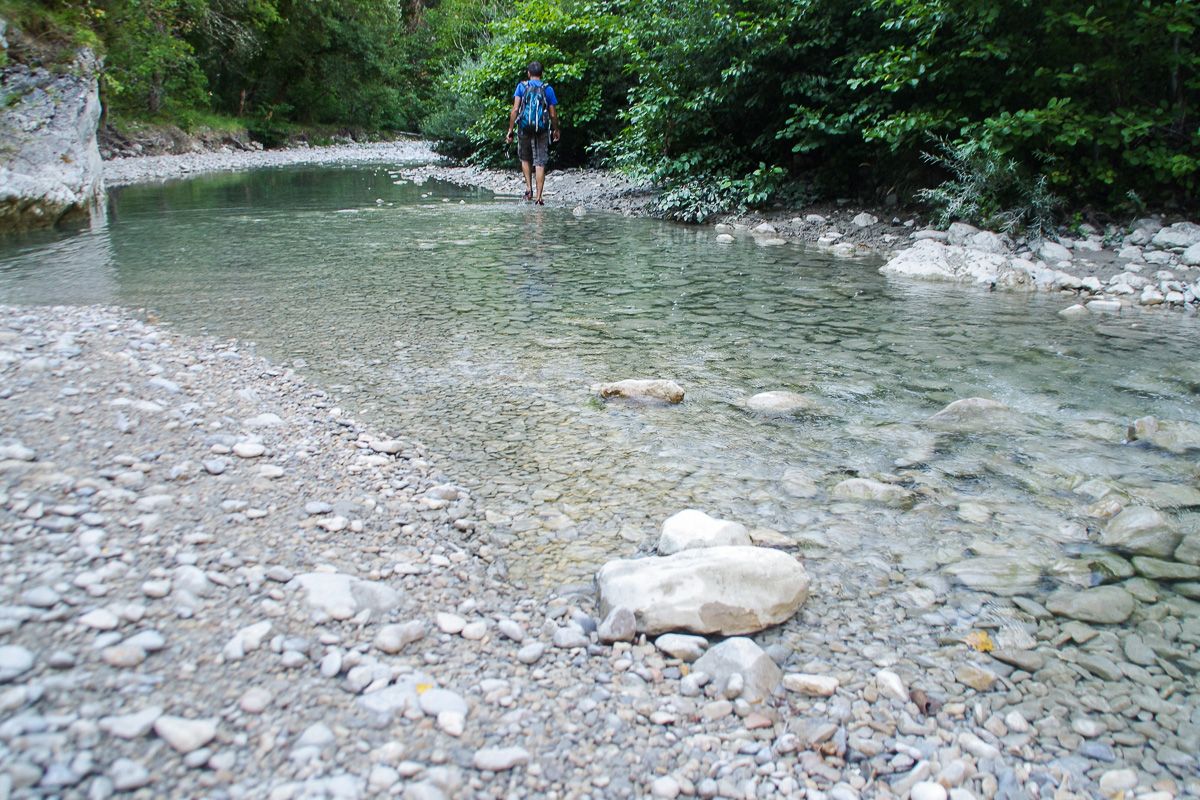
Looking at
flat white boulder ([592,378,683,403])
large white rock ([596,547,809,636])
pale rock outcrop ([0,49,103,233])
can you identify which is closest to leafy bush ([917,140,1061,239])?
flat white boulder ([592,378,683,403])

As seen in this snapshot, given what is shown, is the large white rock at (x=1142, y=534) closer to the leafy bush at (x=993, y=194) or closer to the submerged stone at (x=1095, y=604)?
the submerged stone at (x=1095, y=604)

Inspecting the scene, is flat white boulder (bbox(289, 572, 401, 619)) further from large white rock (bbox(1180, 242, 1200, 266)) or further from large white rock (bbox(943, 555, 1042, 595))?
large white rock (bbox(1180, 242, 1200, 266))

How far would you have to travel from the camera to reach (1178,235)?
247 inches

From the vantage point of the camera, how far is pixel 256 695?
1529 mm

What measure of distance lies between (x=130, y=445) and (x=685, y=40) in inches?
325

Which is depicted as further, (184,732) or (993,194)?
(993,194)

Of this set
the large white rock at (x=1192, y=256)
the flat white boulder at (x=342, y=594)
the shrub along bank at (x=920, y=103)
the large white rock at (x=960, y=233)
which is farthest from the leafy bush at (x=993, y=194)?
the flat white boulder at (x=342, y=594)

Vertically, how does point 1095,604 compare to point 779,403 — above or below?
below

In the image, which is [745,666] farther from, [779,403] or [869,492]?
[779,403]

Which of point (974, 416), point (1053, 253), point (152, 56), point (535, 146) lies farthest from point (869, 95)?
point (152, 56)

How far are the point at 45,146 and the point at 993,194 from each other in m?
9.23

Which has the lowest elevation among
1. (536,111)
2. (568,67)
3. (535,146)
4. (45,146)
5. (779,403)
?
(779,403)

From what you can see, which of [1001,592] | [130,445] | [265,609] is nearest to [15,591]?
[265,609]

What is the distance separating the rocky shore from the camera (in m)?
1.43
